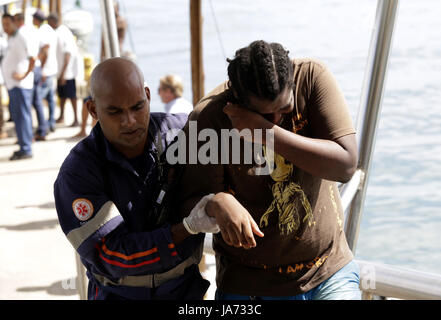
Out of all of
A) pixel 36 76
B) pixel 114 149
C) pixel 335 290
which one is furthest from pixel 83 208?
pixel 36 76

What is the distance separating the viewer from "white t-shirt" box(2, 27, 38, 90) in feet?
21.9

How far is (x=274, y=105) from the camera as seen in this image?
1423 mm

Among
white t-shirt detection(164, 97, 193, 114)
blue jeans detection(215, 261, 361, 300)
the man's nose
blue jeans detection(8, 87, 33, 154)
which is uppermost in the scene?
the man's nose

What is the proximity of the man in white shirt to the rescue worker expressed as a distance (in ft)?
18.4

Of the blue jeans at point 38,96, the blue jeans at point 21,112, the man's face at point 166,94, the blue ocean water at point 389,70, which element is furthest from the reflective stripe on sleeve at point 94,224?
the blue jeans at point 38,96

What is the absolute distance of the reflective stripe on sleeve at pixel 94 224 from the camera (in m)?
1.45

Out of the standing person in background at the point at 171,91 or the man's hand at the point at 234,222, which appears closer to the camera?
the man's hand at the point at 234,222

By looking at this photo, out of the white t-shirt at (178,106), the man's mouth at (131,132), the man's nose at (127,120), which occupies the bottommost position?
the white t-shirt at (178,106)

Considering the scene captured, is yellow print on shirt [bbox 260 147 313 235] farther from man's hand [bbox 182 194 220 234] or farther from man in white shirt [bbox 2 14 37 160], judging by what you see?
man in white shirt [bbox 2 14 37 160]

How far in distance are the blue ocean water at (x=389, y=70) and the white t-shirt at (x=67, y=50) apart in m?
1.04

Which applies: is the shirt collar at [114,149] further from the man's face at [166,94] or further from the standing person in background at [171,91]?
the man's face at [166,94]

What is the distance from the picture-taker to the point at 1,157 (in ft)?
24.1

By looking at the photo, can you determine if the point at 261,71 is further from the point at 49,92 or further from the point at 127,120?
the point at 49,92

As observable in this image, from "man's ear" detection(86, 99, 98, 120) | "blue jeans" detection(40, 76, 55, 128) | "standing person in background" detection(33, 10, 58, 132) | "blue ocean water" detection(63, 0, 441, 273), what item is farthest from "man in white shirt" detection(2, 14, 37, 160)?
"man's ear" detection(86, 99, 98, 120)
